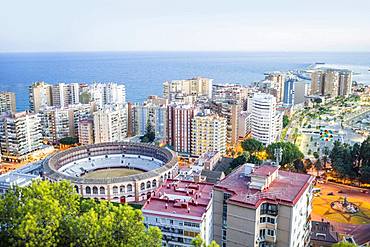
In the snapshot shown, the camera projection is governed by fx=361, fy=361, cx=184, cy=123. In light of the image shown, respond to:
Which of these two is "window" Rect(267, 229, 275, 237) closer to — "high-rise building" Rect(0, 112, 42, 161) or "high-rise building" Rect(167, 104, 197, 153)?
"high-rise building" Rect(167, 104, 197, 153)

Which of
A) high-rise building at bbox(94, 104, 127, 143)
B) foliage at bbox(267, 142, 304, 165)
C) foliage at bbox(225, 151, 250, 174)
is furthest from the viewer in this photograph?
high-rise building at bbox(94, 104, 127, 143)

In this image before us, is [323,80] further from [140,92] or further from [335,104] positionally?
[140,92]

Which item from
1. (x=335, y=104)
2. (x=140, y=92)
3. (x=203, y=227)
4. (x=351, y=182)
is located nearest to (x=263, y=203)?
(x=203, y=227)

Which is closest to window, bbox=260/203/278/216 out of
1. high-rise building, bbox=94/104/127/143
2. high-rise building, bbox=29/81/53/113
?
high-rise building, bbox=94/104/127/143

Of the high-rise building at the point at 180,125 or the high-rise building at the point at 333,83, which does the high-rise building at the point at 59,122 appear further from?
the high-rise building at the point at 333,83

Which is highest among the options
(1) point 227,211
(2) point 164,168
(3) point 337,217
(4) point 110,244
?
(4) point 110,244

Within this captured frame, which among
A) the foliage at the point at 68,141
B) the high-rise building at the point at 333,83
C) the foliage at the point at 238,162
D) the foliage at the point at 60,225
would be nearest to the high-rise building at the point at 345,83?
the high-rise building at the point at 333,83

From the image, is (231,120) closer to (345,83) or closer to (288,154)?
Result: (288,154)
